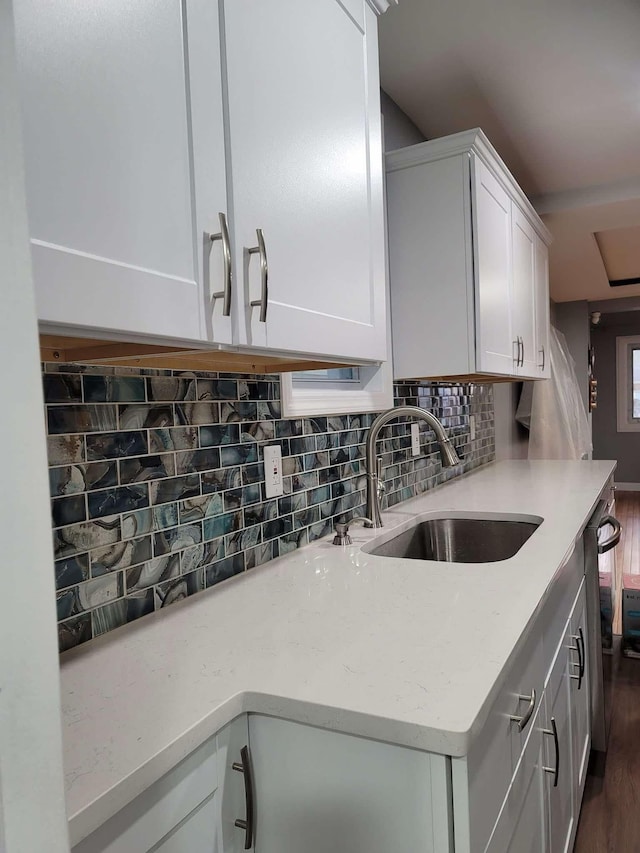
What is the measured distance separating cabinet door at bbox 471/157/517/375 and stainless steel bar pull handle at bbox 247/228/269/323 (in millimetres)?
1328

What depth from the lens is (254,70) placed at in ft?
3.03

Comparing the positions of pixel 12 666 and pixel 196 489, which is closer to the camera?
pixel 12 666

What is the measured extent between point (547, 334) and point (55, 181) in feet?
10.1

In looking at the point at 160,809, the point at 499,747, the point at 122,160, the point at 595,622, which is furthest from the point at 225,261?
the point at 595,622

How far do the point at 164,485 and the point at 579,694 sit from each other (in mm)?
1313

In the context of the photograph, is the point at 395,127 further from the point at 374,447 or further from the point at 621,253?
the point at 621,253

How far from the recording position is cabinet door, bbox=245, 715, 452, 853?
727 millimetres

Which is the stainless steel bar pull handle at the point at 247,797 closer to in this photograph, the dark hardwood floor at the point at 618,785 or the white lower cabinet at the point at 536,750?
the white lower cabinet at the point at 536,750

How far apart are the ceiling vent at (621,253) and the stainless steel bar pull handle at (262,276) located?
376 centimetres

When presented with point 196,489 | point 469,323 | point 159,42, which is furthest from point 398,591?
point 469,323

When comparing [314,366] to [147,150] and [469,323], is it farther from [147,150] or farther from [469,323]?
[469,323]

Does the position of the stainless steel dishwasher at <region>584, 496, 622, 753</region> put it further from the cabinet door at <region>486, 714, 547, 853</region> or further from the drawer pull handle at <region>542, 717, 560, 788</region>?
the cabinet door at <region>486, 714, 547, 853</region>

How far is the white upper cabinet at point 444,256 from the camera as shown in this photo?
2.06 meters

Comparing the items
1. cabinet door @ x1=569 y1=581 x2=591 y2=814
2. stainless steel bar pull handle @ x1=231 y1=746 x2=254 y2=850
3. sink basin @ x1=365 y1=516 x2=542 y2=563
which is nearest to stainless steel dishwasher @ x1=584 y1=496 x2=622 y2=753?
cabinet door @ x1=569 y1=581 x2=591 y2=814
